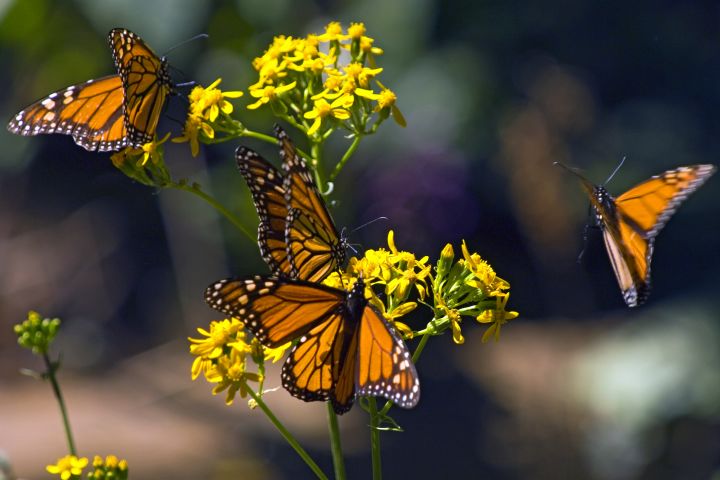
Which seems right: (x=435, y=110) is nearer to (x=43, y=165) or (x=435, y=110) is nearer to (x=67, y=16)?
Result: (x=67, y=16)

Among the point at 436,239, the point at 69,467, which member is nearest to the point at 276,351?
the point at 69,467

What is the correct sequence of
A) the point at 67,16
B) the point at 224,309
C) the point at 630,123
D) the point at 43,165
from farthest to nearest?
the point at 43,165, the point at 630,123, the point at 67,16, the point at 224,309

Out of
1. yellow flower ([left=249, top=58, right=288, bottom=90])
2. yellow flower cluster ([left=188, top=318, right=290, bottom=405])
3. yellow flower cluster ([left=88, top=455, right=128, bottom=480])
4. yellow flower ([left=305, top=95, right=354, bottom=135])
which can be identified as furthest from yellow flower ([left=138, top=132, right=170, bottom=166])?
yellow flower cluster ([left=88, top=455, right=128, bottom=480])

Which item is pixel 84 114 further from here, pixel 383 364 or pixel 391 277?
pixel 383 364

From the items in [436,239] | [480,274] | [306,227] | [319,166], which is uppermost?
[319,166]

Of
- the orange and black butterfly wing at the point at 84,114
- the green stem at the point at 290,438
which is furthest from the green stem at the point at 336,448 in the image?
the orange and black butterfly wing at the point at 84,114

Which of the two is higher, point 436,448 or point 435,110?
point 435,110

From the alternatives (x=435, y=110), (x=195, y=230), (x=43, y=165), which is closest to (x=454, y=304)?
(x=435, y=110)
